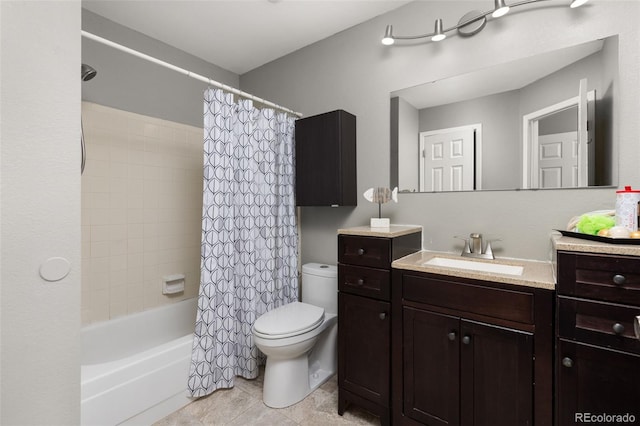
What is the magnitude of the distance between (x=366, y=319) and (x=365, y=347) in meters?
0.16

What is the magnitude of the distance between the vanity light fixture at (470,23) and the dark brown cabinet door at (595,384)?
1.63 m

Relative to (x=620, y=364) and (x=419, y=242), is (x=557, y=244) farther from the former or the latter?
(x=419, y=242)

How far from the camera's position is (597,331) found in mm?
1094

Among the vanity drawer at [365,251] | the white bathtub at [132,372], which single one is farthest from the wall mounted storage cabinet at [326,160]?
the white bathtub at [132,372]

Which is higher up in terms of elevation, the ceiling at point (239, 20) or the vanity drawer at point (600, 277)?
the ceiling at point (239, 20)

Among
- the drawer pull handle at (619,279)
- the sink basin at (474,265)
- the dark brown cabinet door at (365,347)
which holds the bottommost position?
the dark brown cabinet door at (365,347)

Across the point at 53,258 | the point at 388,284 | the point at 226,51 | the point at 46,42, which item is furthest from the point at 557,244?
the point at 226,51

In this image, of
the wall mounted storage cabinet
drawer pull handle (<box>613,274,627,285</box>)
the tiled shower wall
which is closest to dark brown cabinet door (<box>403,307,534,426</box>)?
drawer pull handle (<box>613,274,627,285</box>)

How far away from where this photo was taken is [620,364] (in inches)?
41.7

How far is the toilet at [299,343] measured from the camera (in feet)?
5.80

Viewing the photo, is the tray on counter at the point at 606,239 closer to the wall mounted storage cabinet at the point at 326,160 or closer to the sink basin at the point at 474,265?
the sink basin at the point at 474,265

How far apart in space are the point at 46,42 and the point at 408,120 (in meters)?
1.85

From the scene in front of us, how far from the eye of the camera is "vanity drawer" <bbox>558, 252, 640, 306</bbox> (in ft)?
3.43

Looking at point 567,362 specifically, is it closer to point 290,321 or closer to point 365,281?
point 365,281
